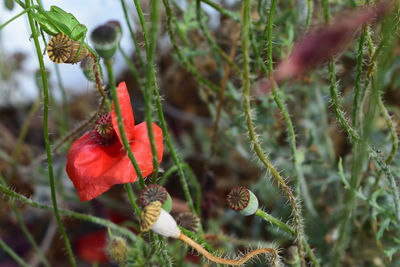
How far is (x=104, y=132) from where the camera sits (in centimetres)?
54

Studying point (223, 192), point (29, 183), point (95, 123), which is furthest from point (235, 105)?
point (29, 183)

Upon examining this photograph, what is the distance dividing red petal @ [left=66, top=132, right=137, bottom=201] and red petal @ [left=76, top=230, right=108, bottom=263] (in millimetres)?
524

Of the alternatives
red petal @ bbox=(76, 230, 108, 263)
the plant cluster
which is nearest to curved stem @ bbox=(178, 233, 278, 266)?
the plant cluster

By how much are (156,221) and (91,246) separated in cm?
68

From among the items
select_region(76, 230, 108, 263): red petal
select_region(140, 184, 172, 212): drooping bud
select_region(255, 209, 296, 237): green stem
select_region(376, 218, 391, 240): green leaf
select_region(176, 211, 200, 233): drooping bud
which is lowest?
select_region(76, 230, 108, 263): red petal

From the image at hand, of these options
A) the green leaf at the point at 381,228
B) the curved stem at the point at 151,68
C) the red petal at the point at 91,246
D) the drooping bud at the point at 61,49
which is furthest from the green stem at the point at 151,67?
the red petal at the point at 91,246

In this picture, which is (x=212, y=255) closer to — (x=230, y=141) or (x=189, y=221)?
(x=189, y=221)

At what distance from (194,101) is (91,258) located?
0.57 m

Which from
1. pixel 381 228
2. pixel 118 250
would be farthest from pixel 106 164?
pixel 381 228

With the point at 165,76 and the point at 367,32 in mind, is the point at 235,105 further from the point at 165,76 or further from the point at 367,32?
the point at 367,32

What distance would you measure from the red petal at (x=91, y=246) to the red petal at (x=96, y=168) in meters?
0.52

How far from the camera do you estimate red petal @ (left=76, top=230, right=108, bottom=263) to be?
993 mm

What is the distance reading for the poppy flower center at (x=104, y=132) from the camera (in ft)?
1.76

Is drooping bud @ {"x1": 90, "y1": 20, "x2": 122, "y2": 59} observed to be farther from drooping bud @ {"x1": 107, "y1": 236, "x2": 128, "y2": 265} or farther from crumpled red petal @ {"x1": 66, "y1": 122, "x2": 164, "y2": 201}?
drooping bud @ {"x1": 107, "y1": 236, "x2": 128, "y2": 265}
